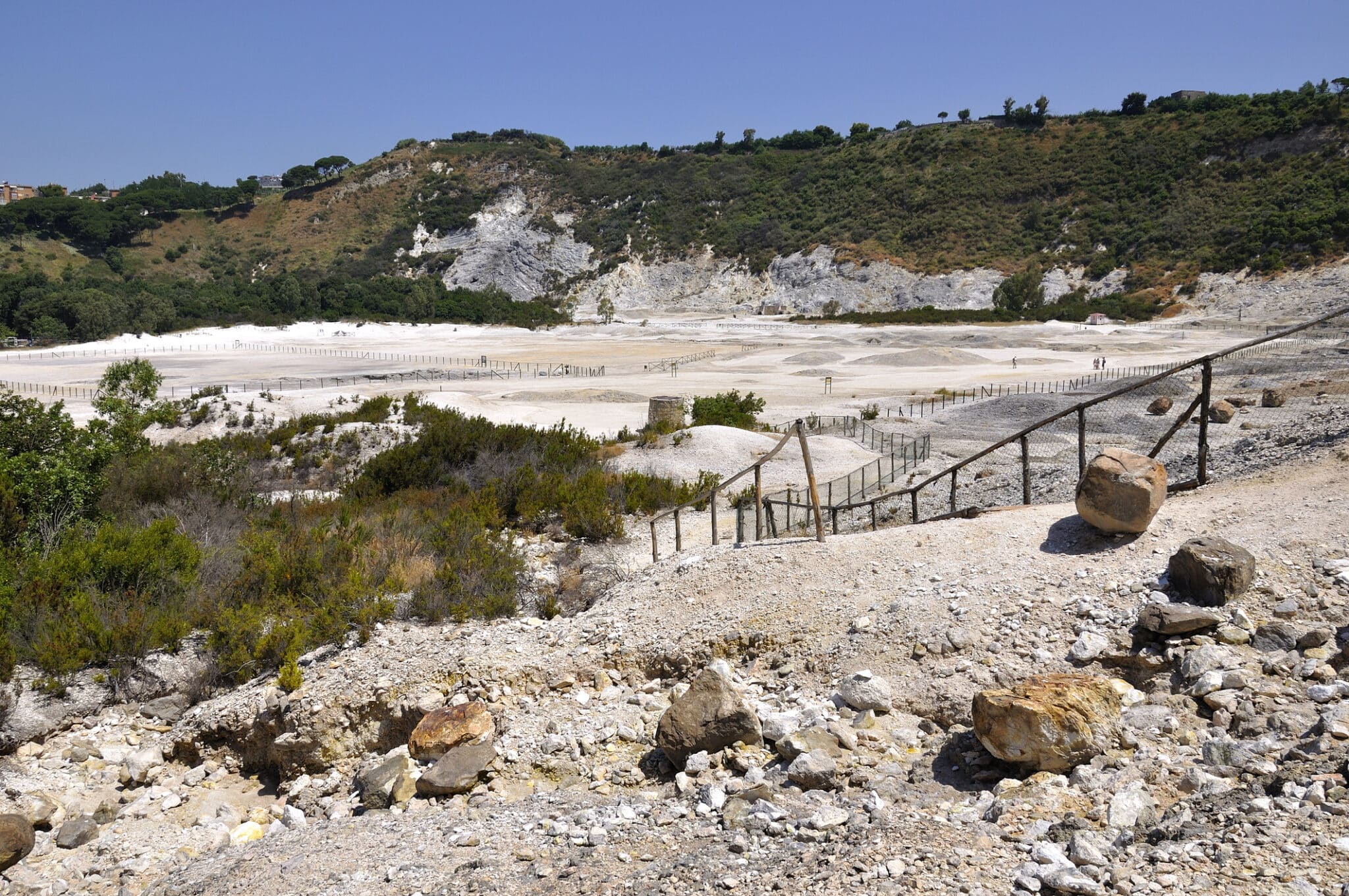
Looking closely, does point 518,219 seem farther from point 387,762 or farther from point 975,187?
point 387,762

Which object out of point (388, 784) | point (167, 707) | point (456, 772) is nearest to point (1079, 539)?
point (456, 772)

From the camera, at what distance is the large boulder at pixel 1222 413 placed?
18.1 m

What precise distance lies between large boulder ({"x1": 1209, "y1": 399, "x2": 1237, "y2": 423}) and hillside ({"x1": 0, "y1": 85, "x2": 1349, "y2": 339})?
2468 inches

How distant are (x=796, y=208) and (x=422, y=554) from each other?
10915 centimetres

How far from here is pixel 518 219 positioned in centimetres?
12456

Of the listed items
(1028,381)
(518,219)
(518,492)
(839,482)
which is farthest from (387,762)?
(518,219)

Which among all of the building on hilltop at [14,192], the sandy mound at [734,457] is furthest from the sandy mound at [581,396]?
the building on hilltop at [14,192]

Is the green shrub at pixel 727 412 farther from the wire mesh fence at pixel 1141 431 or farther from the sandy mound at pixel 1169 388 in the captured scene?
the sandy mound at pixel 1169 388

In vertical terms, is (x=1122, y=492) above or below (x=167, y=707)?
above

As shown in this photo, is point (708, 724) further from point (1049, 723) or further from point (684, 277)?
point (684, 277)

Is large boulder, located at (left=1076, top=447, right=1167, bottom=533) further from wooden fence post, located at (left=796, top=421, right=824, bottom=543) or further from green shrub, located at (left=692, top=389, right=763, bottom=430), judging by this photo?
green shrub, located at (left=692, top=389, right=763, bottom=430)

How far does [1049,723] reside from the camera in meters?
4.89

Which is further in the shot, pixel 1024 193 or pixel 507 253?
pixel 507 253

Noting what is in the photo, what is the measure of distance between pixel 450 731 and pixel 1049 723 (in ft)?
14.1
